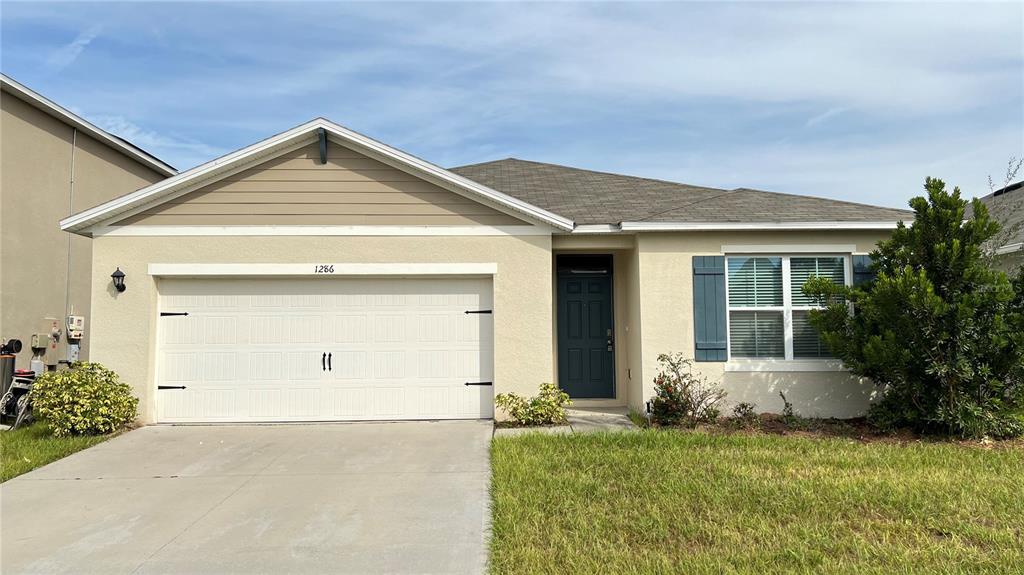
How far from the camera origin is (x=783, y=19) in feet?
30.7

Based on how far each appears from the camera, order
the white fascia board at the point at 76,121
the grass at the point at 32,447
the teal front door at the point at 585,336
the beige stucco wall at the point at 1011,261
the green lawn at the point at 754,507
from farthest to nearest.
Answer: the white fascia board at the point at 76,121 < the teal front door at the point at 585,336 < the beige stucco wall at the point at 1011,261 < the grass at the point at 32,447 < the green lawn at the point at 754,507

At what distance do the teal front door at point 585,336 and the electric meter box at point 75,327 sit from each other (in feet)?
28.2

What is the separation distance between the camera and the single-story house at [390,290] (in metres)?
8.96

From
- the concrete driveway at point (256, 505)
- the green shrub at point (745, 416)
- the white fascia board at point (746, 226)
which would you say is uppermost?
the white fascia board at point (746, 226)

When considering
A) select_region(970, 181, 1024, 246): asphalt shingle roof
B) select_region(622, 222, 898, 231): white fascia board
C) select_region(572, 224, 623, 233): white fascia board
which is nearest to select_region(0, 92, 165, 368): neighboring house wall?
select_region(572, 224, 623, 233): white fascia board

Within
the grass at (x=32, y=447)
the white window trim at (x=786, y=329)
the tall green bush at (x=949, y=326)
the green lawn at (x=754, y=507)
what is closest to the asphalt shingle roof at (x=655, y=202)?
the white window trim at (x=786, y=329)

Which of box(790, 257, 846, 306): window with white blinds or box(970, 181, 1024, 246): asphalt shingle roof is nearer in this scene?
box(970, 181, 1024, 246): asphalt shingle roof

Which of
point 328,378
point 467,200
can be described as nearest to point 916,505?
point 467,200

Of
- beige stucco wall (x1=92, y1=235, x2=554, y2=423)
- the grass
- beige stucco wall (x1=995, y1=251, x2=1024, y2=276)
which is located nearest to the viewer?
the grass

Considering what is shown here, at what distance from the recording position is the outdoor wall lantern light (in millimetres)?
8867

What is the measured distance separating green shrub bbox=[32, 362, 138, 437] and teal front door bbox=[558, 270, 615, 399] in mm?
6175

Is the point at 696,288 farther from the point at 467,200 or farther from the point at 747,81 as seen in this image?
the point at 747,81

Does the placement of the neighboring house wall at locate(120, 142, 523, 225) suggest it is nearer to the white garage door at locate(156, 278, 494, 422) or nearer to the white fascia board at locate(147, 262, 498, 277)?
the white fascia board at locate(147, 262, 498, 277)

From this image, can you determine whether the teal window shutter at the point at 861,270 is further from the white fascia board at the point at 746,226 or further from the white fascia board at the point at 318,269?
the white fascia board at the point at 318,269
